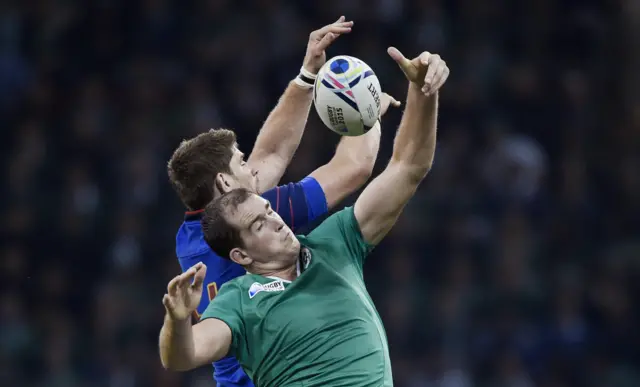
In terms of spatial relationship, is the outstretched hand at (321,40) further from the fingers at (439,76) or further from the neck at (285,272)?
the neck at (285,272)

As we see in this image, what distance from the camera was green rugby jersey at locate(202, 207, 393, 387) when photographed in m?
4.73

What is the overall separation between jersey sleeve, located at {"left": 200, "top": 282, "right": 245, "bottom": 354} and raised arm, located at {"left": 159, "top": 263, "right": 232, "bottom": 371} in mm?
151

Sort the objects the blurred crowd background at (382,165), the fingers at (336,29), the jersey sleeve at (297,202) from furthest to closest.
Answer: the blurred crowd background at (382,165)
the fingers at (336,29)
the jersey sleeve at (297,202)

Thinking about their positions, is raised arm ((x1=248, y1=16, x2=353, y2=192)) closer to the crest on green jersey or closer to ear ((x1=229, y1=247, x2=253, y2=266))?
ear ((x1=229, y1=247, x2=253, y2=266))

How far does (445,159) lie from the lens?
1135cm

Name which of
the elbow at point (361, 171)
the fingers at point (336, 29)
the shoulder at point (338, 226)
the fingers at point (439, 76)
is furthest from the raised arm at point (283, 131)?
the fingers at point (439, 76)

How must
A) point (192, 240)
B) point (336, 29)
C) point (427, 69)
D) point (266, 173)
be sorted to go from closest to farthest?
point (427, 69), point (192, 240), point (336, 29), point (266, 173)

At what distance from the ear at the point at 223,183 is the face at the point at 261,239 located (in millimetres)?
437

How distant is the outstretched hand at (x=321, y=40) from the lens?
18.7 feet

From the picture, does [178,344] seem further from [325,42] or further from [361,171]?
[325,42]

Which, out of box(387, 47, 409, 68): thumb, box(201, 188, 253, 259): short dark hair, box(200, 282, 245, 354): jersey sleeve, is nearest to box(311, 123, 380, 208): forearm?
box(201, 188, 253, 259): short dark hair

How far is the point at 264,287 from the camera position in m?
4.88

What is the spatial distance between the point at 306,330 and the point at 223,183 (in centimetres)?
98

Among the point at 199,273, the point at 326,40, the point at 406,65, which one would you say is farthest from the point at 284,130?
the point at 199,273
